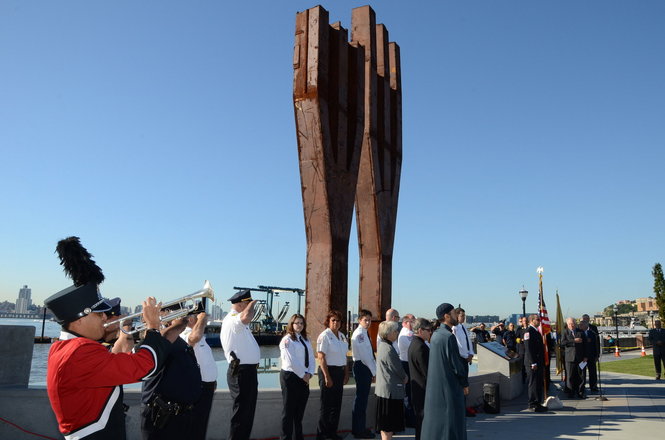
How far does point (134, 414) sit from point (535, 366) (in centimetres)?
761

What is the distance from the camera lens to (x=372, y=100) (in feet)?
44.1

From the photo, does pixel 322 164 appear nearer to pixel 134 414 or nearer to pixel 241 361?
pixel 241 361

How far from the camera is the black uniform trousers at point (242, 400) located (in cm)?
566

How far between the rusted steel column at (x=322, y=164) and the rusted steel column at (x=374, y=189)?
1991mm

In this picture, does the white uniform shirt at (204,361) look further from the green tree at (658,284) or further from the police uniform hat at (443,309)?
the green tree at (658,284)

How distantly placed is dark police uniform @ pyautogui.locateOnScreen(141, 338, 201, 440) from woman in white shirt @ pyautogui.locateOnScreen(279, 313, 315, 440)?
256cm

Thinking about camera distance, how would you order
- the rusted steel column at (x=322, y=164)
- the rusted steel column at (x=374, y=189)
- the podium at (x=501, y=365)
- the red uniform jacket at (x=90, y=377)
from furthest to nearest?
the rusted steel column at (x=374, y=189) → the podium at (x=501, y=365) → the rusted steel column at (x=322, y=164) → the red uniform jacket at (x=90, y=377)

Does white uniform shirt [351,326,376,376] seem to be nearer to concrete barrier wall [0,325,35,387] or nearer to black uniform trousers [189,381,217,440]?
black uniform trousers [189,381,217,440]

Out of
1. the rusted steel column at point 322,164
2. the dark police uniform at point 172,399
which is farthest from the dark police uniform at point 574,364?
the dark police uniform at point 172,399

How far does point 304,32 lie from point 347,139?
2.54 meters

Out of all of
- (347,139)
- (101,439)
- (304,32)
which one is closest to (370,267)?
(347,139)

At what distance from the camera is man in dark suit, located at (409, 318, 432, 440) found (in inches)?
251

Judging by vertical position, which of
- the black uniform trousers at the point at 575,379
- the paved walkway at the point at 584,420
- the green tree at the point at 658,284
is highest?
the green tree at the point at 658,284

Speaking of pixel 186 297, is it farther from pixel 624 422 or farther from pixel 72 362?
pixel 624 422
